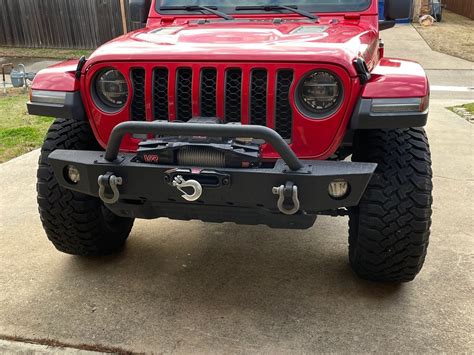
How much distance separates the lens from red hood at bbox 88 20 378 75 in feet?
7.86

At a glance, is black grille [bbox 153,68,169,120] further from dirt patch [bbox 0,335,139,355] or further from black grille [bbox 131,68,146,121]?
dirt patch [bbox 0,335,139,355]

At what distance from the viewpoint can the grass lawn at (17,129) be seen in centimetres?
581

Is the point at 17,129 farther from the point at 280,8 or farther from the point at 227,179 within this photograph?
the point at 227,179

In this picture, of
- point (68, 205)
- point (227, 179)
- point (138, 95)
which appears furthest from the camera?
point (68, 205)

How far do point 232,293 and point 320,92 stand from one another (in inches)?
50.6

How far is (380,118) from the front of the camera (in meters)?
2.36

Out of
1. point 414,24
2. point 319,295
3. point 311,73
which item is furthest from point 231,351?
point 414,24

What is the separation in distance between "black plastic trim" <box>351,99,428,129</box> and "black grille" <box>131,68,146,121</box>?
1.06 m

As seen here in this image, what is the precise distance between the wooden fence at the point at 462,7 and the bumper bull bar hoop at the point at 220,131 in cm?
2293

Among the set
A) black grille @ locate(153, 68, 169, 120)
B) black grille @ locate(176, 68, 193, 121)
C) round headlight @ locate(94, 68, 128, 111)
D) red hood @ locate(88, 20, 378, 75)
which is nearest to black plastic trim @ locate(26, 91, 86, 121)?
round headlight @ locate(94, 68, 128, 111)

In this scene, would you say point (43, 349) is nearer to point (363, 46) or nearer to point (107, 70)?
point (107, 70)

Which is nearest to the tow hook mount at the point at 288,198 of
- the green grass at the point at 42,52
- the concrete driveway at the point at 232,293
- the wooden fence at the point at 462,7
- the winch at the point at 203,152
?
the winch at the point at 203,152

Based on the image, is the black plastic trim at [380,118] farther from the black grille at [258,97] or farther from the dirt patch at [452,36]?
the dirt patch at [452,36]

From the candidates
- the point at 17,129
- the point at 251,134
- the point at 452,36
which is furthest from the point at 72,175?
the point at 452,36
